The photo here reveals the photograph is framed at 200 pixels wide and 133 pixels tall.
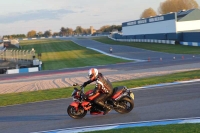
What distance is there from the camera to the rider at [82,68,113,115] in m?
11.0

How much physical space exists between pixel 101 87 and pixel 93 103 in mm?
632

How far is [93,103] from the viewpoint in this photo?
37.0 ft

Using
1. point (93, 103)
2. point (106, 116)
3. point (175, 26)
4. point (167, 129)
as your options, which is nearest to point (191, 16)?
point (175, 26)

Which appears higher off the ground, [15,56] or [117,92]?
[117,92]

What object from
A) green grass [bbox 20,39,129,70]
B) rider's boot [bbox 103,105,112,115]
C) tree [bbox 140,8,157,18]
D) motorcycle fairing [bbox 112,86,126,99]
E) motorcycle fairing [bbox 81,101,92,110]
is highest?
tree [bbox 140,8,157,18]

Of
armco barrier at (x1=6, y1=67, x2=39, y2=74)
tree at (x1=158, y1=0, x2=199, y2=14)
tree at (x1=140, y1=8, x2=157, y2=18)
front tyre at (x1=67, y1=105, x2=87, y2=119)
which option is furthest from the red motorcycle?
tree at (x1=140, y1=8, x2=157, y2=18)

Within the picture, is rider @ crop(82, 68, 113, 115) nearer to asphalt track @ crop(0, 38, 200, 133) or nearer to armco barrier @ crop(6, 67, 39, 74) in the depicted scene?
asphalt track @ crop(0, 38, 200, 133)

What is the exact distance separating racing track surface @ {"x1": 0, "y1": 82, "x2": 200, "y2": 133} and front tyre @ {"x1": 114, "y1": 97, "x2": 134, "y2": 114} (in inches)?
7.0

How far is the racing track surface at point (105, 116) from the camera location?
1059cm

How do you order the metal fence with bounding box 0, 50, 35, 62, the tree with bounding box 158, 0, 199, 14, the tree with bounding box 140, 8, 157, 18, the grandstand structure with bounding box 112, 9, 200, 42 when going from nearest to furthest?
the metal fence with bounding box 0, 50, 35, 62, the grandstand structure with bounding box 112, 9, 200, 42, the tree with bounding box 158, 0, 199, 14, the tree with bounding box 140, 8, 157, 18

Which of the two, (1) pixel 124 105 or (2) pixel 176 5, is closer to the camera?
(1) pixel 124 105

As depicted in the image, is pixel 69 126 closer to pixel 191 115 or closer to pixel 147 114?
pixel 147 114

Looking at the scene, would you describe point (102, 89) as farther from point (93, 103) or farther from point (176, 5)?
point (176, 5)

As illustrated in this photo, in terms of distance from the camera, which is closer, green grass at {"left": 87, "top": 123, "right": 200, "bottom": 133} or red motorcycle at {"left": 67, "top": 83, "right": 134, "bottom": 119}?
green grass at {"left": 87, "top": 123, "right": 200, "bottom": 133}
